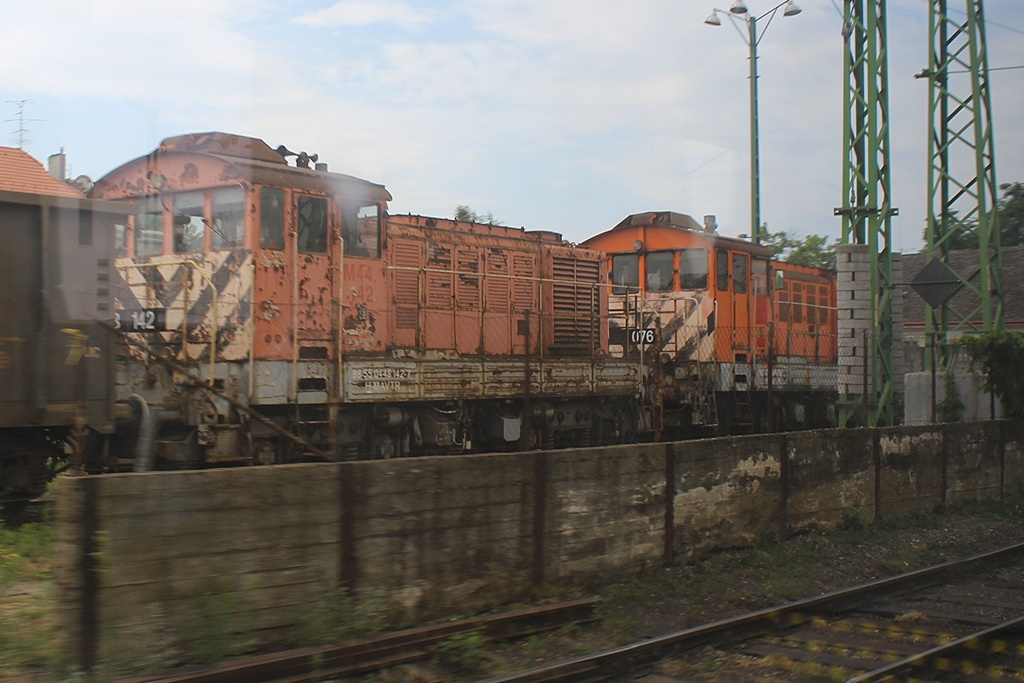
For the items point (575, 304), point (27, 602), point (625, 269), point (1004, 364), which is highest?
point (625, 269)

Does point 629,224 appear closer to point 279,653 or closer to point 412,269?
→ point 412,269

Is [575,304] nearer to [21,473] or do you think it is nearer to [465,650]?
[21,473]

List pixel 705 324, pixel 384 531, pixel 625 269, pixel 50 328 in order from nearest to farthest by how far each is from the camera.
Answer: pixel 384 531, pixel 50 328, pixel 705 324, pixel 625 269

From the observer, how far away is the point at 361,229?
11.0 m

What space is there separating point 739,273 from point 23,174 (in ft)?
54.0

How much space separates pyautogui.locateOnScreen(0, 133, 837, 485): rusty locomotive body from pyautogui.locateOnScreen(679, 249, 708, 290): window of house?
1504 mm

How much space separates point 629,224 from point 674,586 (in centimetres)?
990

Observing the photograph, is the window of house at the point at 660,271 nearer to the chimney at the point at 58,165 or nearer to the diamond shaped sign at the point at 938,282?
the diamond shaped sign at the point at 938,282

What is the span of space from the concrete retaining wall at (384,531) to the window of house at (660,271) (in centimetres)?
675

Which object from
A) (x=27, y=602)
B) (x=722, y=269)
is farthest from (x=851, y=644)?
(x=722, y=269)

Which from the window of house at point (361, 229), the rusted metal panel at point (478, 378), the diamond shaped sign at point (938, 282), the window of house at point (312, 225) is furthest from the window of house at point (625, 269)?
the window of house at point (312, 225)

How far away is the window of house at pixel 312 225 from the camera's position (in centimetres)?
1041

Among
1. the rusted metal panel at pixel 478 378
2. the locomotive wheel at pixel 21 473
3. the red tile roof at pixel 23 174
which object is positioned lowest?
the locomotive wheel at pixel 21 473

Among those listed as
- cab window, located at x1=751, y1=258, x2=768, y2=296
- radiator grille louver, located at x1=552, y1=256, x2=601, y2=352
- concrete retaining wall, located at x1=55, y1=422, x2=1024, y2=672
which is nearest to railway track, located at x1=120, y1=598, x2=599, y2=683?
concrete retaining wall, located at x1=55, y1=422, x2=1024, y2=672
